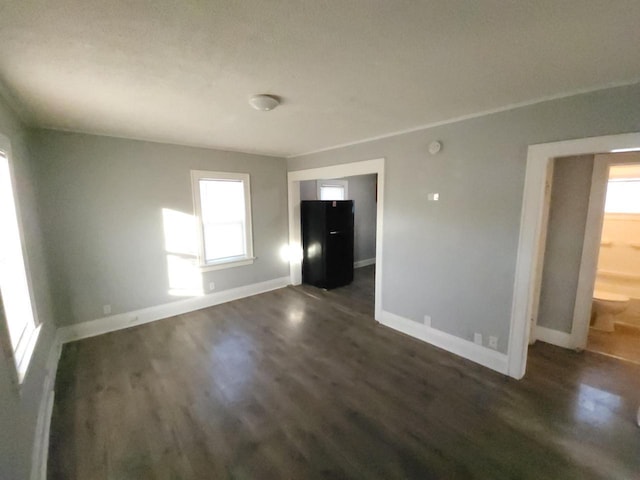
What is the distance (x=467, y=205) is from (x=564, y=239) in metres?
1.31

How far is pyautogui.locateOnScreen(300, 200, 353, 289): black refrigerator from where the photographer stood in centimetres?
468

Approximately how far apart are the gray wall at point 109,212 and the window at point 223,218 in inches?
5.6

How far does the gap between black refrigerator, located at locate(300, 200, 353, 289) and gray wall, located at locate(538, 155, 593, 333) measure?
2934 mm

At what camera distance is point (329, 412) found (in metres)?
1.97

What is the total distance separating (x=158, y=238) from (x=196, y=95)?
2303 millimetres

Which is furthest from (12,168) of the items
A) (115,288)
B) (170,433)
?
(170,433)

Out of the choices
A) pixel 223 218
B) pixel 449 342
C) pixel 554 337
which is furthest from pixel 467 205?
pixel 223 218

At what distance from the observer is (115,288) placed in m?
3.26

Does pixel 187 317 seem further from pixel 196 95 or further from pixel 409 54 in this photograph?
pixel 409 54

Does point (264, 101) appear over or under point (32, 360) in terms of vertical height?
over

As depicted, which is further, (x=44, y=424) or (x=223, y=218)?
(x=223, y=218)

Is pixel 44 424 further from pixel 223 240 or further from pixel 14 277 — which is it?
pixel 223 240

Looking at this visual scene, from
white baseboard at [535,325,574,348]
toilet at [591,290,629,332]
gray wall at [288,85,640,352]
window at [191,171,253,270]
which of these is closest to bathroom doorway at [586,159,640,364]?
toilet at [591,290,629,332]

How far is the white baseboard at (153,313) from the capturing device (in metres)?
3.05
